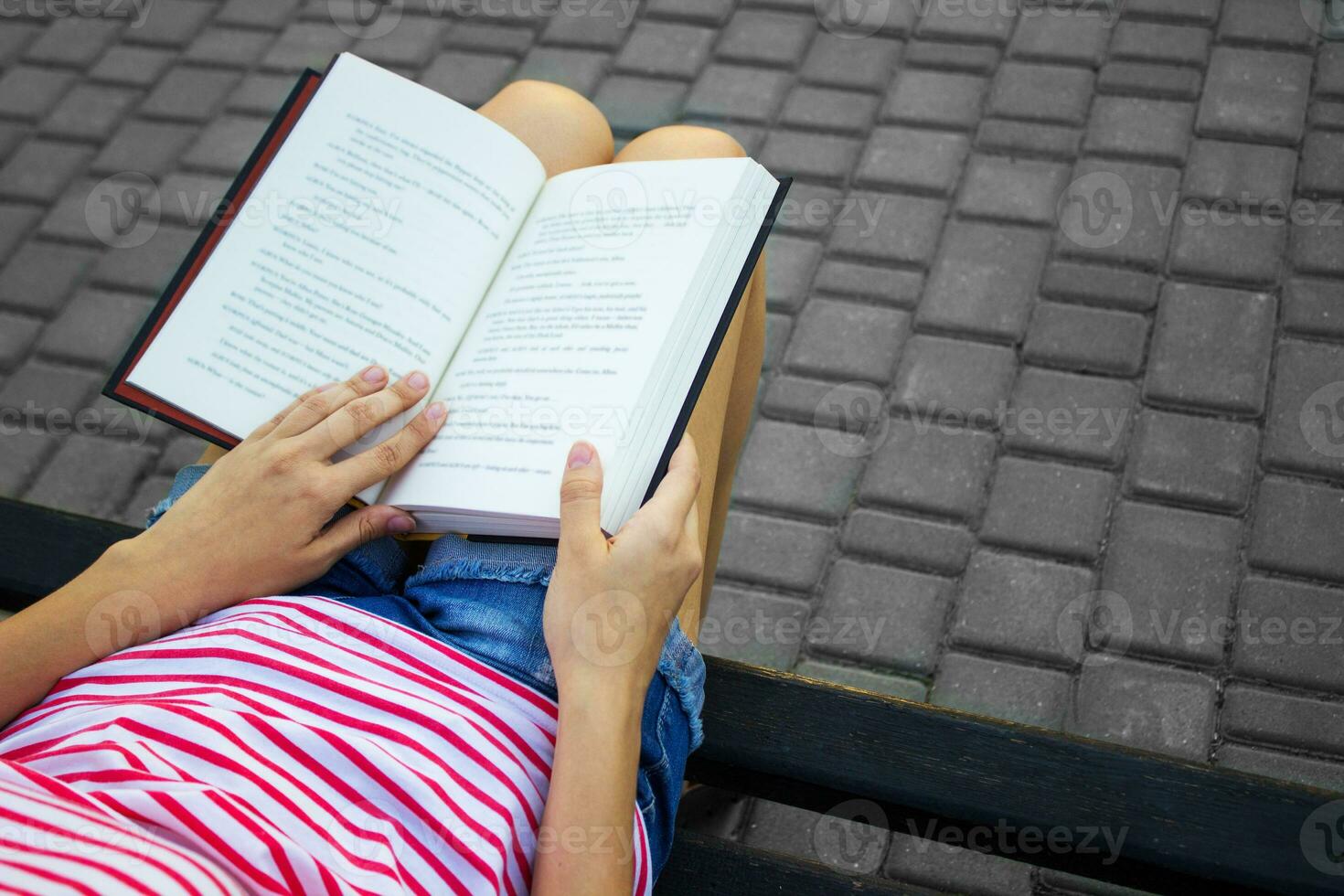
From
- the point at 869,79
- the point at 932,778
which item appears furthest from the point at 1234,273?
the point at 932,778

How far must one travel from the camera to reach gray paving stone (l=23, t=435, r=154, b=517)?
8.25 ft

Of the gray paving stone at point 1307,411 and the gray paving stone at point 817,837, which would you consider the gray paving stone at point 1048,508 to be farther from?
the gray paving stone at point 817,837

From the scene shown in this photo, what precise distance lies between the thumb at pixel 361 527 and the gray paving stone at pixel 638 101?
1.94 meters

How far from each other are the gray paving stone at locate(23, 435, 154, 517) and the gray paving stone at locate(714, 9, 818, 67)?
1991 mm

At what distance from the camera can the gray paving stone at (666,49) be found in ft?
10.2

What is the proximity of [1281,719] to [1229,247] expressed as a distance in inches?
44.8

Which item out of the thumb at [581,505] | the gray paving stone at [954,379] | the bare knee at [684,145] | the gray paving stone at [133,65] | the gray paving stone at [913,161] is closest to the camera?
the thumb at [581,505]

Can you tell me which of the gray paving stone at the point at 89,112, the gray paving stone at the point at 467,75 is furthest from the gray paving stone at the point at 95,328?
the gray paving stone at the point at 467,75

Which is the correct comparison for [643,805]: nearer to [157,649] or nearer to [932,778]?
[932,778]

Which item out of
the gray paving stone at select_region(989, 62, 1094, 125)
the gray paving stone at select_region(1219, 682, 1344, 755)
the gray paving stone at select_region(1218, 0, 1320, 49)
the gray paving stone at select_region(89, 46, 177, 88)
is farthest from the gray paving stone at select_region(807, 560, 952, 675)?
the gray paving stone at select_region(89, 46, 177, 88)

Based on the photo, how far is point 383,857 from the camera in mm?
960

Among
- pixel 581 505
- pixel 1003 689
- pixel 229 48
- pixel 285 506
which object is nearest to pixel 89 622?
pixel 285 506

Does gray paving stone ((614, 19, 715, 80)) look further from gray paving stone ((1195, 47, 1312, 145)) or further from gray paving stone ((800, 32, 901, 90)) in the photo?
gray paving stone ((1195, 47, 1312, 145))

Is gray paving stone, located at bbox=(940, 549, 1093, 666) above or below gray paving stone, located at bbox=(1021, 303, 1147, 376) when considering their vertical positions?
below
